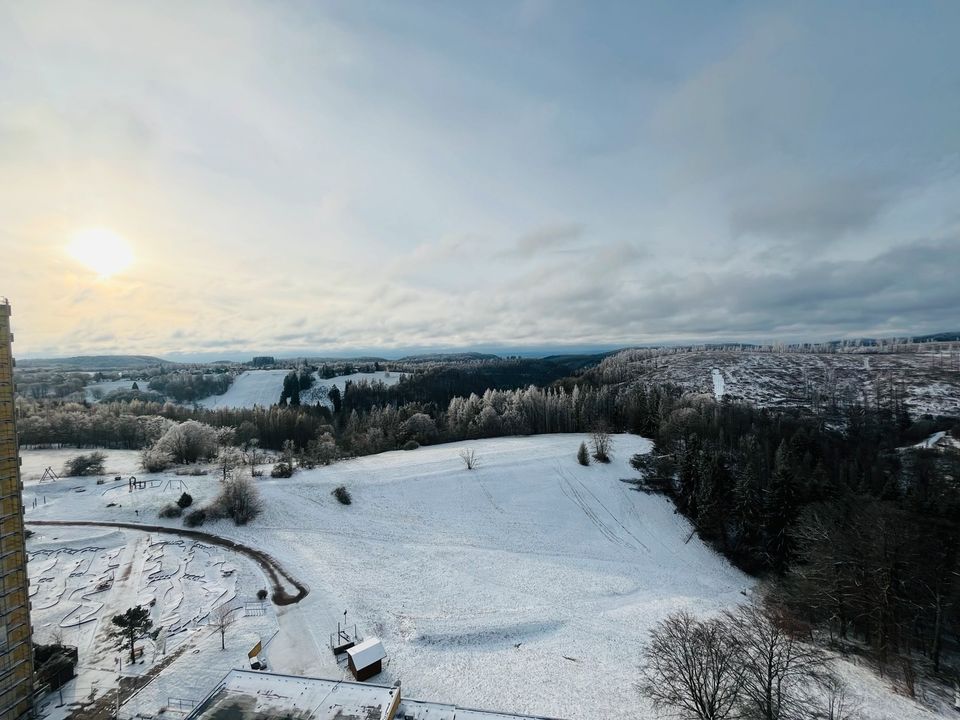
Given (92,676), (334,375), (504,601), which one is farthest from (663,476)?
(334,375)

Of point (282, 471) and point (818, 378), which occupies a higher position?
point (818, 378)

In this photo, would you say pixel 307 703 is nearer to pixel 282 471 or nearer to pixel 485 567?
pixel 485 567

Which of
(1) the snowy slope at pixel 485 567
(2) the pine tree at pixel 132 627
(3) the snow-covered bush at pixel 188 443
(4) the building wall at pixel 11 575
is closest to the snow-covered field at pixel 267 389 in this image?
(3) the snow-covered bush at pixel 188 443

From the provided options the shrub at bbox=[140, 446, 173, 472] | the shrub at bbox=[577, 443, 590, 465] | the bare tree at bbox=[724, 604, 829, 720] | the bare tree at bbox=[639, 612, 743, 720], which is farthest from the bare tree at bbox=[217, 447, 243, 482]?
the bare tree at bbox=[724, 604, 829, 720]

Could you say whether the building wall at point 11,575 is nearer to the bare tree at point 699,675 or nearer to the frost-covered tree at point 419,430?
the bare tree at point 699,675

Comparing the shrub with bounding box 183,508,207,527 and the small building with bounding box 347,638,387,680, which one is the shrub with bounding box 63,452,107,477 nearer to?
the shrub with bounding box 183,508,207,527

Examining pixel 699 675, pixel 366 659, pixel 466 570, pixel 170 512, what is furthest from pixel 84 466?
pixel 699 675
